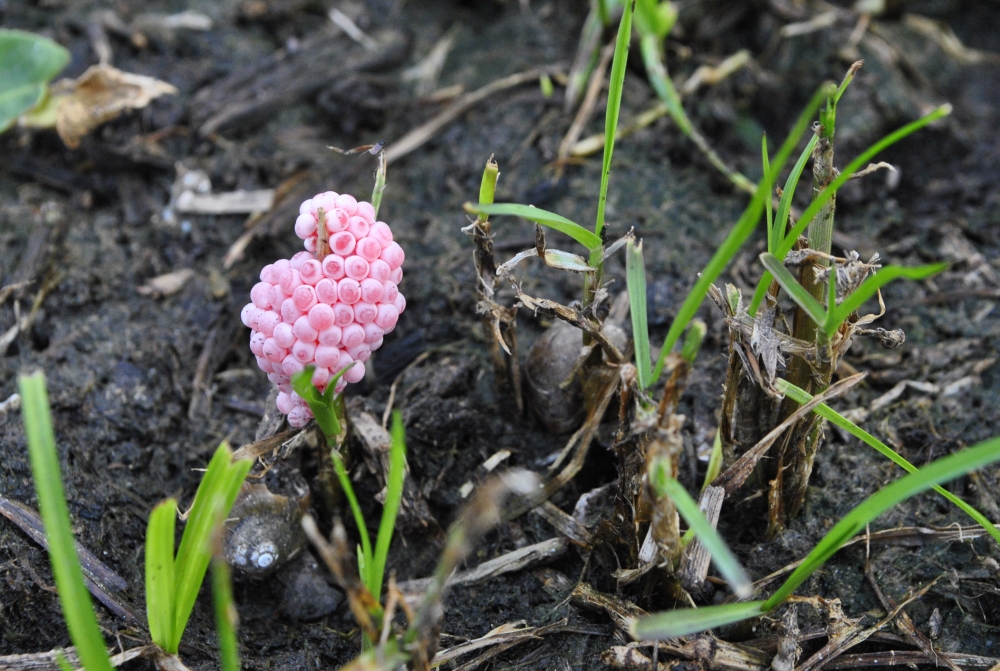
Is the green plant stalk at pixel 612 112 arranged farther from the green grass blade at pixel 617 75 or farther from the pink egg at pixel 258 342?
the pink egg at pixel 258 342

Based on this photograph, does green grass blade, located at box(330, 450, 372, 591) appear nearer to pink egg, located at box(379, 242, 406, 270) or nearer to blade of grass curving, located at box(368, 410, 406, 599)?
blade of grass curving, located at box(368, 410, 406, 599)

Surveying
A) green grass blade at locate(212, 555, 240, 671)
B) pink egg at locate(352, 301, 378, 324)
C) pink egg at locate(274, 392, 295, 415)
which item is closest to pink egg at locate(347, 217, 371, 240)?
pink egg at locate(352, 301, 378, 324)

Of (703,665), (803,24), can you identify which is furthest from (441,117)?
(703,665)

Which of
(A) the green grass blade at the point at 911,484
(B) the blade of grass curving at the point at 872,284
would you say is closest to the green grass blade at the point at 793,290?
(B) the blade of grass curving at the point at 872,284

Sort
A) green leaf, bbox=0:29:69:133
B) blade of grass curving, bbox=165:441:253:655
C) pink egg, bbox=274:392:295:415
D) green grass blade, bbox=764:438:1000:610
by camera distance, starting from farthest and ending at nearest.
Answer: green leaf, bbox=0:29:69:133
pink egg, bbox=274:392:295:415
blade of grass curving, bbox=165:441:253:655
green grass blade, bbox=764:438:1000:610

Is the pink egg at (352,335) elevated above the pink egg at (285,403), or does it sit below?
above

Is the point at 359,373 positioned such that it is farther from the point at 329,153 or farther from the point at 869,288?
the point at 329,153
